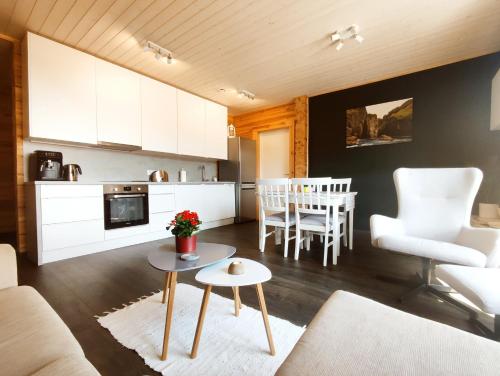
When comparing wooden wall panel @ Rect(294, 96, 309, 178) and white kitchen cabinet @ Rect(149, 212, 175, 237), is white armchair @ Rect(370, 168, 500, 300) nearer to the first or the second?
wooden wall panel @ Rect(294, 96, 309, 178)

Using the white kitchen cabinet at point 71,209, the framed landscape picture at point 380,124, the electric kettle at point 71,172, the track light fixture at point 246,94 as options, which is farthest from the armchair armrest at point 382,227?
the electric kettle at point 71,172

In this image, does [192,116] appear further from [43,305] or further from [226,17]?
[43,305]

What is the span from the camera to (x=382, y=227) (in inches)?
77.2

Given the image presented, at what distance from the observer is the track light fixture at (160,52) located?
2771mm

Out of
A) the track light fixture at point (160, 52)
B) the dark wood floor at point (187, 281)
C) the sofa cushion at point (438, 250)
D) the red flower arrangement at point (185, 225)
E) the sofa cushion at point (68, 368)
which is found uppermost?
the track light fixture at point (160, 52)

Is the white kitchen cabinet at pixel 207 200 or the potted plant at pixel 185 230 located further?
the white kitchen cabinet at pixel 207 200

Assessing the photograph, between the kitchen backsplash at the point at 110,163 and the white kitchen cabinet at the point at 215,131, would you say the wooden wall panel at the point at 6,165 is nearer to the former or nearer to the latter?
the kitchen backsplash at the point at 110,163

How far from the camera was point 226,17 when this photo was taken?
237 centimetres

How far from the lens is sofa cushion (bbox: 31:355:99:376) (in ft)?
1.71

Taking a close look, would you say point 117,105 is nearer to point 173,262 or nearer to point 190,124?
point 190,124

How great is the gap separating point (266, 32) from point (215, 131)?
2310mm

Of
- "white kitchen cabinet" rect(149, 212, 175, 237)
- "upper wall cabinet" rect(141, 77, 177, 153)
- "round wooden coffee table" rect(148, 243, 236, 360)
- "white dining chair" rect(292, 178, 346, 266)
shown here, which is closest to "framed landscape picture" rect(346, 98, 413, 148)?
"white dining chair" rect(292, 178, 346, 266)

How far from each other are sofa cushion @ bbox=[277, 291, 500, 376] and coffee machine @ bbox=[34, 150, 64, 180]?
3280mm

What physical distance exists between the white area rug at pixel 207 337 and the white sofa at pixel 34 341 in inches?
21.1
